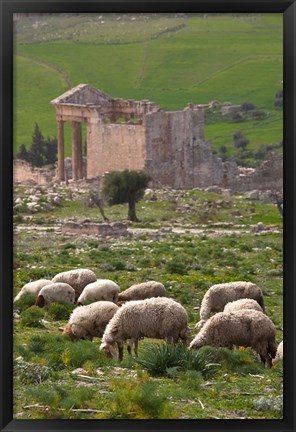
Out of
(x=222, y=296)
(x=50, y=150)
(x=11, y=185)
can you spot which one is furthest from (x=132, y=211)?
(x=11, y=185)

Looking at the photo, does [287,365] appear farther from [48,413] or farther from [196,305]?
[196,305]

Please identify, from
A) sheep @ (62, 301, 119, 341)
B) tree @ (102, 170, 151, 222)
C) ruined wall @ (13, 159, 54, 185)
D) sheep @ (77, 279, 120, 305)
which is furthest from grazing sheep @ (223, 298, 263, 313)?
ruined wall @ (13, 159, 54, 185)

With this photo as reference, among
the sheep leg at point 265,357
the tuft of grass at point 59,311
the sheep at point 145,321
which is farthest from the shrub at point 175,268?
the sheep leg at point 265,357

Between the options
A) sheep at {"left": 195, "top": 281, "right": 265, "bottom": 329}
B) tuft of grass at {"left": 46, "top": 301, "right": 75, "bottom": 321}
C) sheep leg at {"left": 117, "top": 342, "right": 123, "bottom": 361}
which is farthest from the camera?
tuft of grass at {"left": 46, "top": 301, "right": 75, "bottom": 321}

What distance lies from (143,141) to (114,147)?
1.21m

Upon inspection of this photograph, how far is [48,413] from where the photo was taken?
6793 mm

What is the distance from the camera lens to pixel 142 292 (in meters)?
11.4

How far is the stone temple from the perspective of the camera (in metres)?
37.4

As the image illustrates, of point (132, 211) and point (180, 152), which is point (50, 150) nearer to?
point (180, 152)

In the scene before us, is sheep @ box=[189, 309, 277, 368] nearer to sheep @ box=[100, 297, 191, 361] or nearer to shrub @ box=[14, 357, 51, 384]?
sheep @ box=[100, 297, 191, 361]

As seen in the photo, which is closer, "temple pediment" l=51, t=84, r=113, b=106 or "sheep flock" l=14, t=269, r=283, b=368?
"sheep flock" l=14, t=269, r=283, b=368

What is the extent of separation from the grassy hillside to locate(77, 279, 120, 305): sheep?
29705 millimetres

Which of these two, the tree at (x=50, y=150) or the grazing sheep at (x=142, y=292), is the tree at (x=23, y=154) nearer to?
the tree at (x=50, y=150)
